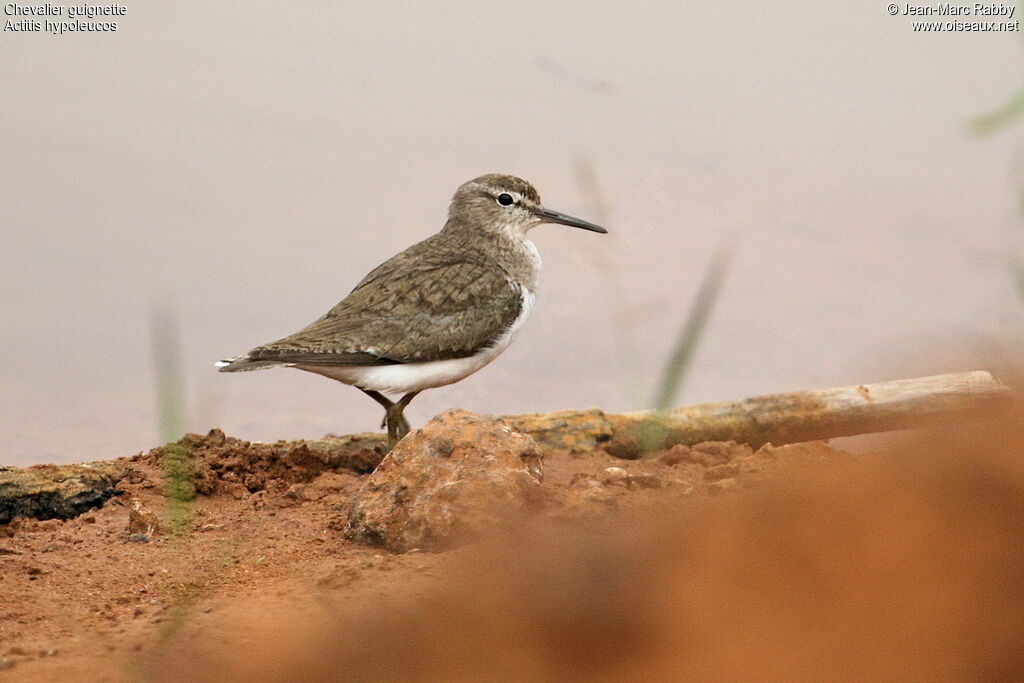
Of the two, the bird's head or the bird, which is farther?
the bird's head

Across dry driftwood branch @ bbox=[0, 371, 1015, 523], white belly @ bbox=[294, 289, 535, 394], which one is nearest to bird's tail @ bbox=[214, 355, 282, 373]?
white belly @ bbox=[294, 289, 535, 394]

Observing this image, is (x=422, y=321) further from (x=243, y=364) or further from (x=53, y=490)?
(x=53, y=490)

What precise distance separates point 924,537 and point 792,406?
6.12 meters

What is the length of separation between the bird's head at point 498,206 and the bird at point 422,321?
0.02 meters

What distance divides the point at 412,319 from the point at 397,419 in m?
0.75

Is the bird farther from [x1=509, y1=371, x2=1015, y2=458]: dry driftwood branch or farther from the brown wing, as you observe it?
[x1=509, y1=371, x2=1015, y2=458]: dry driftwood branch

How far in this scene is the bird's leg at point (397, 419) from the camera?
817 cm

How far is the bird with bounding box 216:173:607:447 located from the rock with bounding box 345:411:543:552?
197cm

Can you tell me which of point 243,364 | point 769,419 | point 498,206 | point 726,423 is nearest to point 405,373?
point 243,364

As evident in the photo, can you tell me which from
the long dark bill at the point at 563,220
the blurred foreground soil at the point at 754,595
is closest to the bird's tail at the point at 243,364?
Result: the long dark bill at the point at 563,220

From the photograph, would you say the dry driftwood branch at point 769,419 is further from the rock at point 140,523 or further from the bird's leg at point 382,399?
the rock at point 140,523

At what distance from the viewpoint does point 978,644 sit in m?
2.01

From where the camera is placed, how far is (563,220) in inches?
376

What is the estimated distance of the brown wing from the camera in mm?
7883
